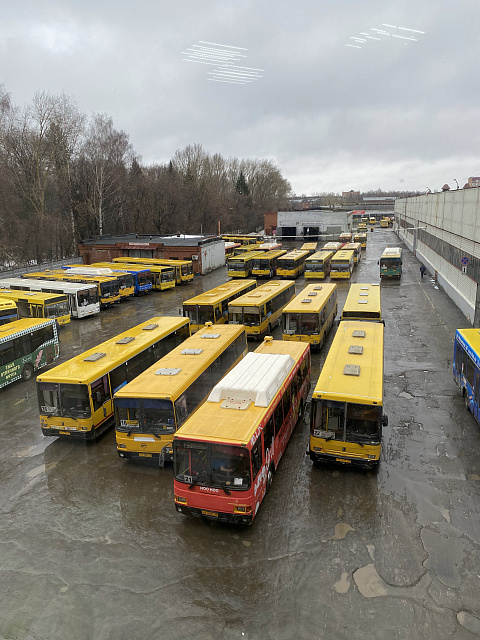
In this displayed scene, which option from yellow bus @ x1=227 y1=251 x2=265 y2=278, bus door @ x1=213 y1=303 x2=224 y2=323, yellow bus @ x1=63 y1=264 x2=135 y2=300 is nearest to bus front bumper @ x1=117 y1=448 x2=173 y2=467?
bus door @ x1=213 y1=303 x2=224 y2=323

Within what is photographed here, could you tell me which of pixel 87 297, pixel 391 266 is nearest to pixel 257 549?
pixel 87 297

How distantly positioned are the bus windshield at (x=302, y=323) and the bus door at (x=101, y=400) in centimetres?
948

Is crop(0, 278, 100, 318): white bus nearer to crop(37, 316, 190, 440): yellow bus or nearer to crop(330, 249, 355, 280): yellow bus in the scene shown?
crop(37, 316, 190, 440): yellow bus

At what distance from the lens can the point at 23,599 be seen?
7766 mm

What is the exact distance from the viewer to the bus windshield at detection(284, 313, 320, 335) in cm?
2031

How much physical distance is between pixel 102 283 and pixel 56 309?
7.05 m

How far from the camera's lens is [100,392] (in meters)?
13.3

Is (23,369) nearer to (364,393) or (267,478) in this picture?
(267,478)

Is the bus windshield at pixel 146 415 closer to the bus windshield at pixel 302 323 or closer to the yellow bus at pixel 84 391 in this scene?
the yellow bus at pixel 84 391

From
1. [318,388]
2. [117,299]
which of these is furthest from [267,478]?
[117,299]

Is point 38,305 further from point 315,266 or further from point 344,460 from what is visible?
point 315,266

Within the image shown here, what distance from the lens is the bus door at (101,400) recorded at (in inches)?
511

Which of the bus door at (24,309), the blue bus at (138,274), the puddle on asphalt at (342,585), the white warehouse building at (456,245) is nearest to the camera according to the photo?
the puddle on asphalt at (342,585)

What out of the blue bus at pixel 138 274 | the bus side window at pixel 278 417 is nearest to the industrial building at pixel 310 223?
the blue bus at pixel 138 274
